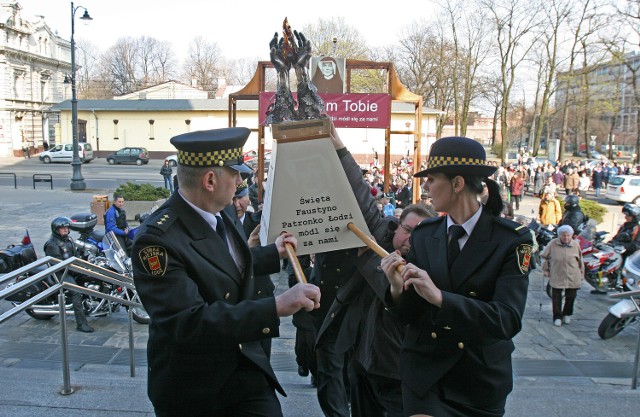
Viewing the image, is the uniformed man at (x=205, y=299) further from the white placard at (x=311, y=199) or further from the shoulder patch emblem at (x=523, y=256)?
the shoulder patch emblem at (x=523, y=256)

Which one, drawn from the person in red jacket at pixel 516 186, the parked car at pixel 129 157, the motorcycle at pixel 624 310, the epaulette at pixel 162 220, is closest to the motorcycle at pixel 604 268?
the motorcycle at pixel 624 310

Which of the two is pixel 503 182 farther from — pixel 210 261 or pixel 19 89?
pixel 19 89

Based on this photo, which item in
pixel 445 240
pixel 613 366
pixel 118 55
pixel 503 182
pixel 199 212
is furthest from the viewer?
pixel 118 55

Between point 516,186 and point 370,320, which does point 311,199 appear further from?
point 516,186

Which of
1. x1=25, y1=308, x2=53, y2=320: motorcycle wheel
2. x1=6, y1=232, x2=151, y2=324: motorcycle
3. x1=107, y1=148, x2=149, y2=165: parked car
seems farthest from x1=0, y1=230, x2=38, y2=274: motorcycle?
x1=107, y1=148, x2=149, y2=165: parked car

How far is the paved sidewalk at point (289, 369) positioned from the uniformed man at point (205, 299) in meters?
1.99

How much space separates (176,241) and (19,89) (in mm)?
59424

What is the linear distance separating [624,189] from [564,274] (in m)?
20.7

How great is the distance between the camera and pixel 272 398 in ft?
8.98

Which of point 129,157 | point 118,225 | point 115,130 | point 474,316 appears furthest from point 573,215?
point 115,130

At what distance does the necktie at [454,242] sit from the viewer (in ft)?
9.18

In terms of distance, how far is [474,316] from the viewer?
2.49 meters

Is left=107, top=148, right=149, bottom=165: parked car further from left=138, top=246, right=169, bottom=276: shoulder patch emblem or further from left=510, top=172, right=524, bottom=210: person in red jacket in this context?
left=138, top=246, right=169, bottom=276: shoulder patch emblem

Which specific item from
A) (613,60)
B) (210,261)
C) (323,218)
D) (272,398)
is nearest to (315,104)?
(323,218)
